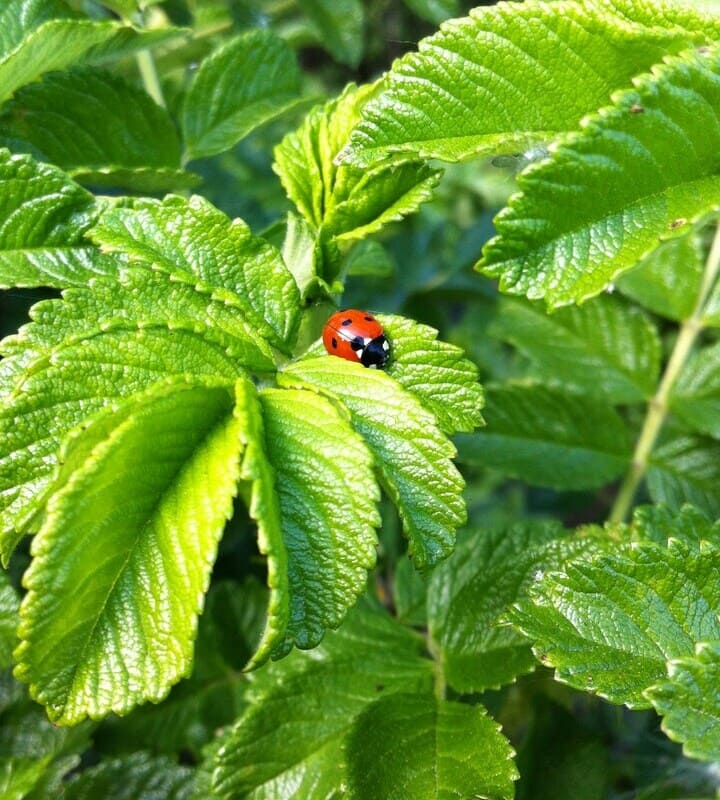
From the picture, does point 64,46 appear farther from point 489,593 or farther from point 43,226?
point 489,593

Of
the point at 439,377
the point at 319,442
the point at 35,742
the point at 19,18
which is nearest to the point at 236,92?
the point at 19,18

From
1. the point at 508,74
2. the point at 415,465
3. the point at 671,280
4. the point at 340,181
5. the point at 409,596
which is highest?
the point at 508,74

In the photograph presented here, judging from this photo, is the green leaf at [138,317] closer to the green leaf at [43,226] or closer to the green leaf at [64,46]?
the green leaf at [43,226]

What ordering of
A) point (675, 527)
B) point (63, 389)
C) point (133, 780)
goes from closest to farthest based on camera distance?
point (63, 389), point (675, 527), point (133, 780)

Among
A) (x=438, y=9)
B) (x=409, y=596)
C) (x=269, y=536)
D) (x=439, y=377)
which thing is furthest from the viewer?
(x=438, y=9)

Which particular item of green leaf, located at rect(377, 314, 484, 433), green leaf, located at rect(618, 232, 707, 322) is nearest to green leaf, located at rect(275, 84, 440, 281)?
green leaf, located at rect(377, 314, 484, 433)

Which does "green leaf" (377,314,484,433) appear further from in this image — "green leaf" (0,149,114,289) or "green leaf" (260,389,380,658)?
"green leaf" (0,149,114,289)
